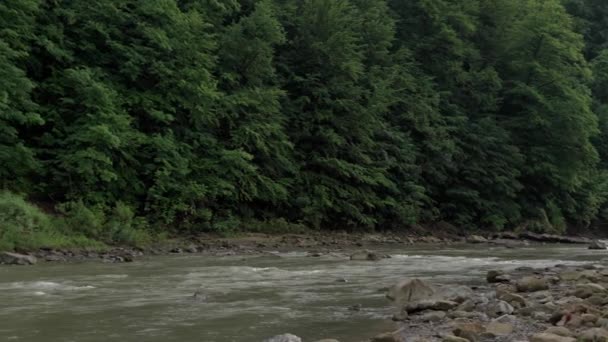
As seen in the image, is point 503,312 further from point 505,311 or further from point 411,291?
point 411,291

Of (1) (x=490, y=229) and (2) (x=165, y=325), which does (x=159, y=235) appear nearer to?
(2) (x=165, y=325)

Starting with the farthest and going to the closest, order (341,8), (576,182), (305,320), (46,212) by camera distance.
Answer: (576,182) < (341,8) < (46,212) < (305,320)

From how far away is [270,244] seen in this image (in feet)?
74.2

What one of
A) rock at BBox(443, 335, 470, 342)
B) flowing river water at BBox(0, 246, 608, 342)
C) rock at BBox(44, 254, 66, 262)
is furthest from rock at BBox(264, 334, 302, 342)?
rock at BBox(44, 254, 66, 262)

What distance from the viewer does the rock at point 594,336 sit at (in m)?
6.51

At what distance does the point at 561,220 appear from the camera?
3588cm

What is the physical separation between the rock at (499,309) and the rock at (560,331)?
1388 mm

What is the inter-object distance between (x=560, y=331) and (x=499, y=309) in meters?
1.68

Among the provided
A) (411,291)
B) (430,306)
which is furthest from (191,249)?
(430,306)

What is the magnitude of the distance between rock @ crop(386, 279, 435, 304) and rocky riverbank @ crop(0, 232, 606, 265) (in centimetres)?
819

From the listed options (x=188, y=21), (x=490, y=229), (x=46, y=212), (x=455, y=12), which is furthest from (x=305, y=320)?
(x=455, y=12)

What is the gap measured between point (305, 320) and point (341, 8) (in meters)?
23.0

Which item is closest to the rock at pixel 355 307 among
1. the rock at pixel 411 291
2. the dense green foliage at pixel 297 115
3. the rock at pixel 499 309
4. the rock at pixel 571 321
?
the rock at pixel 411 291

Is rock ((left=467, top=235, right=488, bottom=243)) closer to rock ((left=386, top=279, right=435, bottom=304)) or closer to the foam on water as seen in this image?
rock ((left=386, top=279, right=435, bottom=304))
